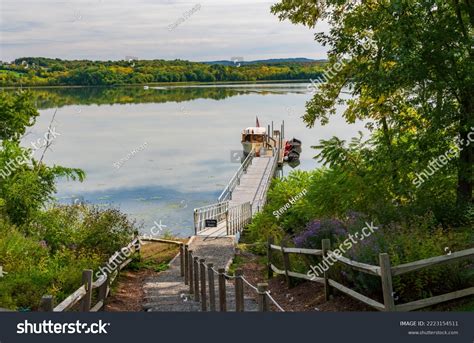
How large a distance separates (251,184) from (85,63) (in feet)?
310

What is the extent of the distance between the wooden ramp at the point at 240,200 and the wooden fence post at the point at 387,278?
47.0ft

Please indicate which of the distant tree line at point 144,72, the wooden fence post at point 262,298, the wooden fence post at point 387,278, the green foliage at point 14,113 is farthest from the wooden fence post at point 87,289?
the distant tree line at point 144,72

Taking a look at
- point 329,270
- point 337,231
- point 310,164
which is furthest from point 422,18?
point 310,164

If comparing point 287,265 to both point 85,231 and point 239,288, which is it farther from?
point 85,231

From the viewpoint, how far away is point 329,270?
10.7 meters

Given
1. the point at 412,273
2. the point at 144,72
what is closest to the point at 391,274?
the point at 412,273

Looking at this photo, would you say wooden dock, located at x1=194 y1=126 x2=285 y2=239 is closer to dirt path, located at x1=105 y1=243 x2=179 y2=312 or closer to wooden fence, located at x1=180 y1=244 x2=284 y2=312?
dirt path, located at x1=105 y1=243 x2=179 y2=312

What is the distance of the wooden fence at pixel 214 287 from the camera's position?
739cm

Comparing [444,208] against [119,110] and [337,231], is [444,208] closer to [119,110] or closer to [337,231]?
Answer: [337,231]

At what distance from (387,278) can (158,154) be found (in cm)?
4950

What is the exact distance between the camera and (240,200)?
3133 cm

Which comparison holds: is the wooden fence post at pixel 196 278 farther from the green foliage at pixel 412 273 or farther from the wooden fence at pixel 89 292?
the green foliage at pixel 412 273

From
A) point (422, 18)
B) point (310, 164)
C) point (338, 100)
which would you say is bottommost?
point (310, 164)

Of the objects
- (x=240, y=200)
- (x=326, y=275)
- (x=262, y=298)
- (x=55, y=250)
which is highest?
(x=262, y=298)
